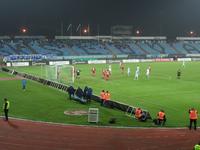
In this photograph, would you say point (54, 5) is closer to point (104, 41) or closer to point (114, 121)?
point (104, 41)

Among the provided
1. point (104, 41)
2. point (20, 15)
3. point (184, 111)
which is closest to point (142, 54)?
point (104, 41)

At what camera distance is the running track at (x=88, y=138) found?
21.0 meters

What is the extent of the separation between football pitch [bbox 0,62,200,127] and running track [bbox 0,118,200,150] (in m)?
1.92

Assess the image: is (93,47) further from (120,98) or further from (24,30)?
(120,98)

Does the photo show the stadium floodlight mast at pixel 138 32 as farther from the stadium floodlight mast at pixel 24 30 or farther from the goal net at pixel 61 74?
the goal net at pixel 61 74

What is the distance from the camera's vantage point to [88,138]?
2256 centimetres

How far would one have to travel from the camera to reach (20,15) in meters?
96.4

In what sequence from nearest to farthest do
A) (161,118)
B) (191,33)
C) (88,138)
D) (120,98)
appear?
1. (88,138)
2. (161,118)
3. (120,98)
4. (191,33)

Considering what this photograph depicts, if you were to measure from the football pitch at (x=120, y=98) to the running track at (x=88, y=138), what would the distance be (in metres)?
1.92

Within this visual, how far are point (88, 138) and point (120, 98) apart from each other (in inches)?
557

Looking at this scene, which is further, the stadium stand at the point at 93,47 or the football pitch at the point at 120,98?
the stadium stand at the point at 93,47

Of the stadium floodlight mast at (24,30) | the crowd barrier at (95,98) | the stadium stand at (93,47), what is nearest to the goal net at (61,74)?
the crowd barrier at (95,98)

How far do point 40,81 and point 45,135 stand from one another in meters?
26.4

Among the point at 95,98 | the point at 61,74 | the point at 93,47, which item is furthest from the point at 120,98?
the point at 93,47
